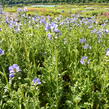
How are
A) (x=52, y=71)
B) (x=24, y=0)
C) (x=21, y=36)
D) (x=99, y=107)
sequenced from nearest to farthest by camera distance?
(x=99, y=107) < (x=52, y=71) < (x=21, y=36) < (x=24, y=0)

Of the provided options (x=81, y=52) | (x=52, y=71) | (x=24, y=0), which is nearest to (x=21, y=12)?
(x=81, y=52)

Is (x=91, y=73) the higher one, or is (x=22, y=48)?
(x=22, y=48)

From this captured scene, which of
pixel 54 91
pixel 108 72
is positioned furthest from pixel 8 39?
pixel 108 72

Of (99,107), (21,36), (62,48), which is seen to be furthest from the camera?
(21,36)

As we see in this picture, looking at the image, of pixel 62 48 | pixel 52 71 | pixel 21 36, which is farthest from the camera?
pixel 21 36

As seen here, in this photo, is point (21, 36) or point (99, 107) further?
point (21, 36)

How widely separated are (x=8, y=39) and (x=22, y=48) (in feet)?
1.41

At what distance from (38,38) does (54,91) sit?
2066 millimetres

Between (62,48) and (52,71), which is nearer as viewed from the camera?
(52,71)

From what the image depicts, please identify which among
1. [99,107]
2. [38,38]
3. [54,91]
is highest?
[38,38]

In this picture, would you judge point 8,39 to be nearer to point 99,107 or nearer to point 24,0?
point 99,107

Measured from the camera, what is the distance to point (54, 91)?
2.64 meters

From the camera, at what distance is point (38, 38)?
4.38m

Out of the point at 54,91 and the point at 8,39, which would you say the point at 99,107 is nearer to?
the point at 54,91
